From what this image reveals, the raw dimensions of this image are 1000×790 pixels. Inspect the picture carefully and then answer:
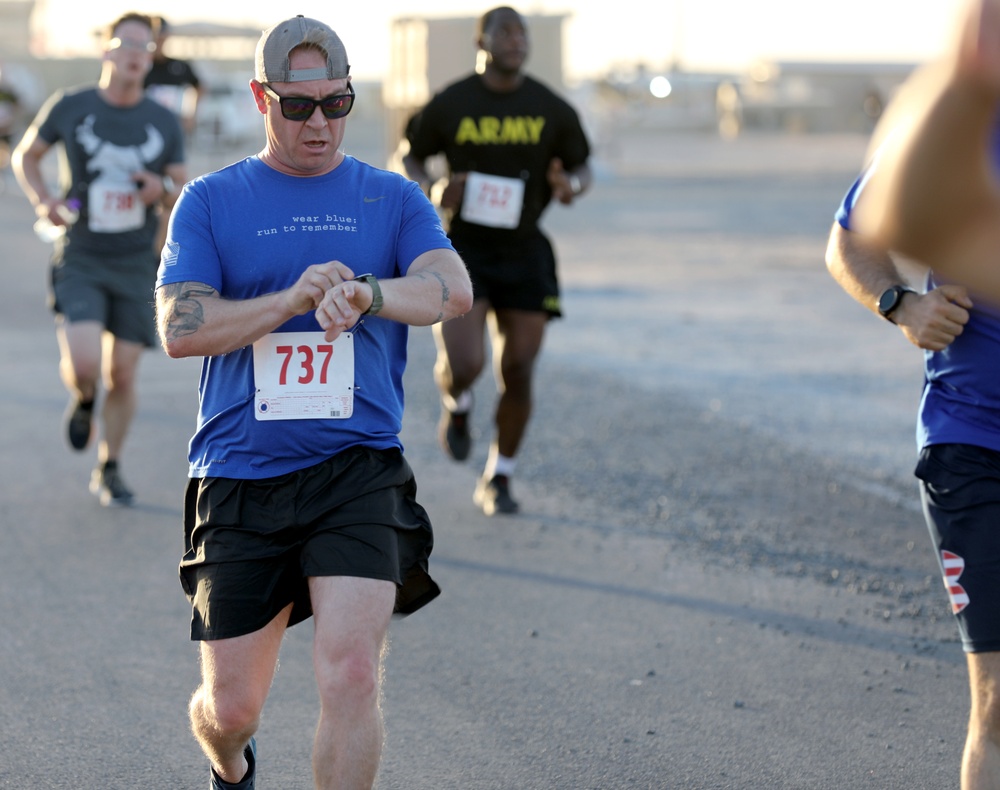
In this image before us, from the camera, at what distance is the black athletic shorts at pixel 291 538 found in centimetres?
353

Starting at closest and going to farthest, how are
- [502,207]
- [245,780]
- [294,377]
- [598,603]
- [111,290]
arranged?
[294,377]
[245,780]
[598,603]
[502,207]
[111,290]

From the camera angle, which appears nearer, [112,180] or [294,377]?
[294,377]

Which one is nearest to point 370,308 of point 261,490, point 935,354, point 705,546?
point 261,490

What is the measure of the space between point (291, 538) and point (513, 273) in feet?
13.2

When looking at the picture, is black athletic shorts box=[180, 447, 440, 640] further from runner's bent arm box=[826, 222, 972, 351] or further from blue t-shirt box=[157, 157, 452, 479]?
runner's bent arm box=[826, 222, 972, 351]

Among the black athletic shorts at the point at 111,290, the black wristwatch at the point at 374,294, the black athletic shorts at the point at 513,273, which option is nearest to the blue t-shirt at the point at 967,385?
the black wristwatch at the point at 374,294

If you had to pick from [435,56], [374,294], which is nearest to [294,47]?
[374,294]

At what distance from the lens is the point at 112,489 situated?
25.0 feet

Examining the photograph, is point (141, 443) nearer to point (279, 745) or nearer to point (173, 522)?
point (173, 522)

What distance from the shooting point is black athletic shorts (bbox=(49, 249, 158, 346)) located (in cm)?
753

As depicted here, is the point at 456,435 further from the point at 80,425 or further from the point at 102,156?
the point at 102,156

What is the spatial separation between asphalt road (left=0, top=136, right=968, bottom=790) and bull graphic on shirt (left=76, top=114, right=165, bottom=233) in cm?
144

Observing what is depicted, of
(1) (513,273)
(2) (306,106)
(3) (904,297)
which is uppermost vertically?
(2) (306,106)

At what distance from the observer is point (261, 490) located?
12.0 ft
